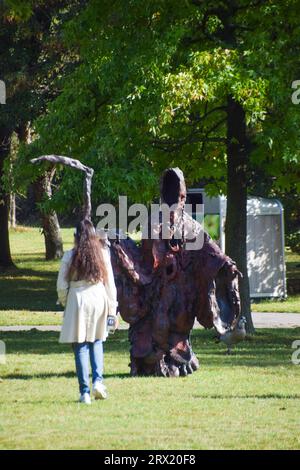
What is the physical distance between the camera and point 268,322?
23.0 metres

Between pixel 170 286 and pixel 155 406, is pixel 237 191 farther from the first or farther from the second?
pixel 155 406

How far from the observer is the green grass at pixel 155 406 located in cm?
984

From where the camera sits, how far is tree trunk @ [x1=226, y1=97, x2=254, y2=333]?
19.9 metres

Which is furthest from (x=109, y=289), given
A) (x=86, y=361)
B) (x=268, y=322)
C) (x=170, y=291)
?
(x=268, y=322)

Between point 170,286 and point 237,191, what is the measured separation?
656cm

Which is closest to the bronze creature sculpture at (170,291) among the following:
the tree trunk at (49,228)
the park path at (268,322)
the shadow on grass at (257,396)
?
the shadow on grass at (257,396)

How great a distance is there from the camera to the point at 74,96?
19266mm

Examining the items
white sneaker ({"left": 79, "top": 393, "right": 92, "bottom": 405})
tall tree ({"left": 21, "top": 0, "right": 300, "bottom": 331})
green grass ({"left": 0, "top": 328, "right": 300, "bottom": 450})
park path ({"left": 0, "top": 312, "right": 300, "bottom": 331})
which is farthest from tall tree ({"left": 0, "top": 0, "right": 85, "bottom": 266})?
white sneaker ({"left": 79, "top": 393, "right": 92, "bottom": 405})

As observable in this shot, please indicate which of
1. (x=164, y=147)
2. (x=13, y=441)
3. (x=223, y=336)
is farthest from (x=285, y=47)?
(x=13, y=441)

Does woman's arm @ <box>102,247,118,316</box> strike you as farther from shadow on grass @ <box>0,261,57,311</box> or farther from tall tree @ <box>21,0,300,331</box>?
shadow on grass @ <box>0,261,57,311</box>

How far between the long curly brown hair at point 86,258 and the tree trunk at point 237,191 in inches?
328

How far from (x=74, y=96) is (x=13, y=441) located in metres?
10.2

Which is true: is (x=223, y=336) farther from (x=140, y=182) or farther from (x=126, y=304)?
(x=140, y=182)

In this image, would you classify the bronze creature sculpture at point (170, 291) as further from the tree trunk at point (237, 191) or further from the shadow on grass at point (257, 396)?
the tree trunk at point (237, 191)
